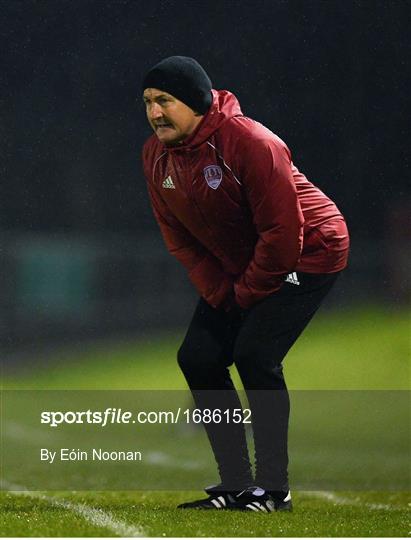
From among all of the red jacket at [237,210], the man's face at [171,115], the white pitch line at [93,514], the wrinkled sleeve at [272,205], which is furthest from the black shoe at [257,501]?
Answer: the man's face at [171,115]

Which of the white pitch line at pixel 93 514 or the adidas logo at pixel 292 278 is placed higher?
the adidas logo at pixel 292 278

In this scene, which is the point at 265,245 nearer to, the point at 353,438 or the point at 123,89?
the point at 353,438

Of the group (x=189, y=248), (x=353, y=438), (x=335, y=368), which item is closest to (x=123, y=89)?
(x=335, y=368)

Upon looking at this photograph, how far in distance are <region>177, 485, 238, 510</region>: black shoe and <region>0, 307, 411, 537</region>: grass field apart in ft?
0.40

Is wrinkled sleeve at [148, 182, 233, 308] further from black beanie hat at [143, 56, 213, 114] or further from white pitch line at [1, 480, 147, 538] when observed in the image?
white pitch line at [1, 480, 147, 538]

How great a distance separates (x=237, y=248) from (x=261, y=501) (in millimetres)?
1034

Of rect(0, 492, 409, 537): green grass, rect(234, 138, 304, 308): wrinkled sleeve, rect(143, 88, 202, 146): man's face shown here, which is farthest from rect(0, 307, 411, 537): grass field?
rect(143, 88, 202, 146): man's face

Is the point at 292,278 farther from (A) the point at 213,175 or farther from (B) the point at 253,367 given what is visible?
(A) the point at 213,175

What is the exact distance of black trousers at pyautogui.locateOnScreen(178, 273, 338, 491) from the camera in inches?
189

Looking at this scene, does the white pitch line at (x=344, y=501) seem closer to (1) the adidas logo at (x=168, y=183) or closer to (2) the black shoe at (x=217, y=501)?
(2) the black shoe at (x=217, y=501)

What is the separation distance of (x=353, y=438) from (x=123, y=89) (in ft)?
16.5

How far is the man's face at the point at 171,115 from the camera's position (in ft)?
15.4

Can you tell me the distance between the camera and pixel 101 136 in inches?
510

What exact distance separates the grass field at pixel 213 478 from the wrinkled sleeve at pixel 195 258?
0.91 meters
